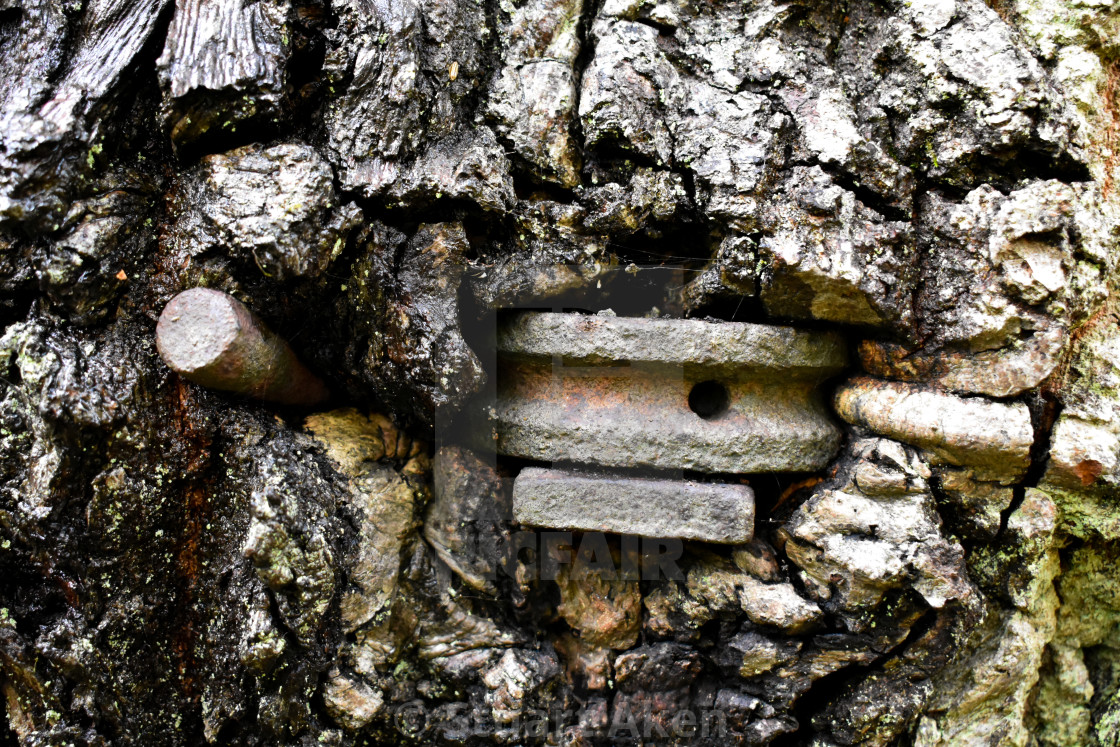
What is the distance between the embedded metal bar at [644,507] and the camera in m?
1.31

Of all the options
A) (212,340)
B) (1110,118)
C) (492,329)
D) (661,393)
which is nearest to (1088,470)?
(1110,118)

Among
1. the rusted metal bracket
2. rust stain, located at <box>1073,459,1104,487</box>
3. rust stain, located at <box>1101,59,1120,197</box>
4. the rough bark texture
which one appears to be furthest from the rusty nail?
rust stain, located at <box>1101,59,1120,197</box>

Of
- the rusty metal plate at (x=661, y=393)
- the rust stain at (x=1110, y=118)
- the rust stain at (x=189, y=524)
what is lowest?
the rust stain at (x=189, y=524)

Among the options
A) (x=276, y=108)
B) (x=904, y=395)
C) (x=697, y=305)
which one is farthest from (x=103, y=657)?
(x=904, y=395)

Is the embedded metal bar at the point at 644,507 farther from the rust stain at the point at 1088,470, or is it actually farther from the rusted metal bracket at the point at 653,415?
the rust stain at the point at 1088,470

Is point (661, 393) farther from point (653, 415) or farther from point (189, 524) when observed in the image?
point (189, 524)

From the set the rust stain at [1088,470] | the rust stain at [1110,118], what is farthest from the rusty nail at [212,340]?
the rust stain at [1110,118]

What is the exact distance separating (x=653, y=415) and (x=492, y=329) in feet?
1.17

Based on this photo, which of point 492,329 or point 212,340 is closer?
point 212,340

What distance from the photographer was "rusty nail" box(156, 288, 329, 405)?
3.84 ft

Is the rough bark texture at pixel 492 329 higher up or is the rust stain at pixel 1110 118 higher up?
the rust stain at pixel 1110 118

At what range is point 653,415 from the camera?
1359mm

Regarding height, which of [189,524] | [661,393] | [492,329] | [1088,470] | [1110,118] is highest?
[1110,118]

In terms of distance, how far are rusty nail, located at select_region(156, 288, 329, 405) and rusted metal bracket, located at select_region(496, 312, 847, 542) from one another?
444 millimetres
